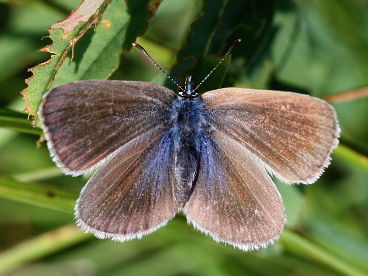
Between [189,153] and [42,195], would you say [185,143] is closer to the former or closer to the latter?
[189,153]

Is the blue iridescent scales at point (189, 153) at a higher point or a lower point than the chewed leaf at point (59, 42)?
lower

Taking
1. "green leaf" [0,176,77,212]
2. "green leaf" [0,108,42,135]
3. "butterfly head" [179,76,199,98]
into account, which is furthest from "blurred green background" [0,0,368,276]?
"green leaf" [0,108,42,135]

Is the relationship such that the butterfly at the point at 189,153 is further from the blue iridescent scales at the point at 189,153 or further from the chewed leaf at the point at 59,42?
the chewed leaf at the point at 59,42

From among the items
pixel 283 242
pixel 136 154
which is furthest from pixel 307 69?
pixel 136 154

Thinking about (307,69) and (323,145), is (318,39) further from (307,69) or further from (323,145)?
(323,145)

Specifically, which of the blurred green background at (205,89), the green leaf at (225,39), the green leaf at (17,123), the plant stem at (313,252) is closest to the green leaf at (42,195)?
the blurred green background at (205,89)

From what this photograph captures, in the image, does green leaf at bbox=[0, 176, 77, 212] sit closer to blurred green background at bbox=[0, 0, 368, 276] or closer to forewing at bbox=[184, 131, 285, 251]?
blurred green background at bbox=[0, 0, 368, 276]

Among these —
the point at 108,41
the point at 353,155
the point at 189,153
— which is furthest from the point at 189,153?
the point at 353,155
